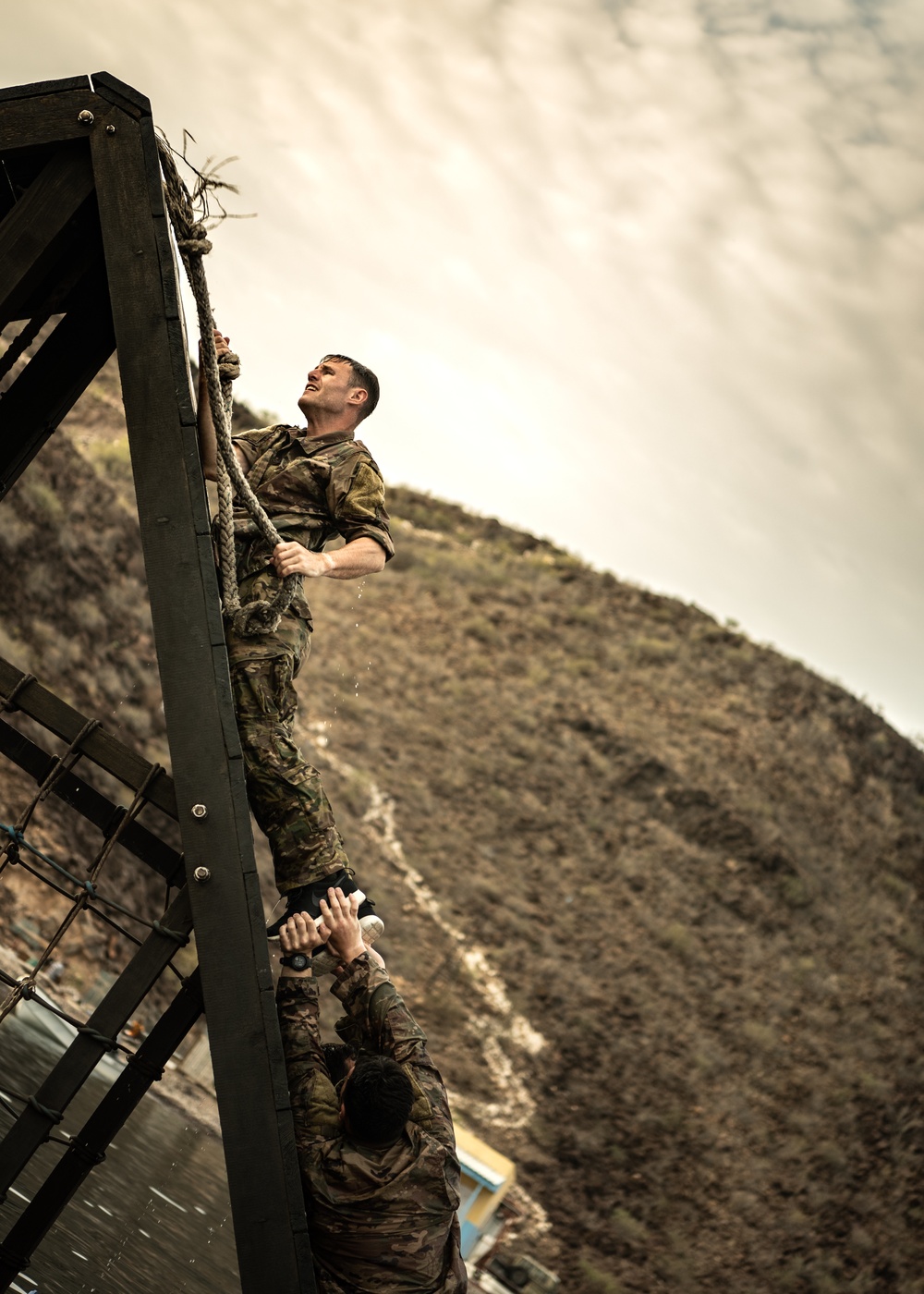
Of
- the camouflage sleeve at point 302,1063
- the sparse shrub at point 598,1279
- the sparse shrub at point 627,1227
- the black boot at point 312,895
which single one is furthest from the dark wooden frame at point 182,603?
the sparse shrub at point 627,1227

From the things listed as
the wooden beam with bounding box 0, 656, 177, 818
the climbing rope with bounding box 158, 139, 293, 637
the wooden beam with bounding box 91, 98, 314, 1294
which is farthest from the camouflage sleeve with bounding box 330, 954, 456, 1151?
the climbing rope with bounding box 158, 139, 293, 637

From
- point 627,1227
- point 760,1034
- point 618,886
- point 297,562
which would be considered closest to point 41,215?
point 297,562

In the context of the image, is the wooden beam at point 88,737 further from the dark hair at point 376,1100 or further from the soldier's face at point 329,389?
the soldier's face at point 329,389

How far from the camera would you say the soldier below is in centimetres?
392

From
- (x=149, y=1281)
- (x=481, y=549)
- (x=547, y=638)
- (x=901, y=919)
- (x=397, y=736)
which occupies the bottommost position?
(x=149, y=1281)

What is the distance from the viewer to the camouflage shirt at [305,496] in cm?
435

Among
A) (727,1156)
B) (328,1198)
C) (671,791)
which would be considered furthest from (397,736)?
(328,1198)

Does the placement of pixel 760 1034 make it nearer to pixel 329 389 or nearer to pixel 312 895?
pixel 312 895

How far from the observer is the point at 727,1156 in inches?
760

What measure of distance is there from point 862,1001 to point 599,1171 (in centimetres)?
840

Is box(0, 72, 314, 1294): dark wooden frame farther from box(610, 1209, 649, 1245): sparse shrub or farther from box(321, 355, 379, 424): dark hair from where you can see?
box(610, 1209, 649, 1245): sparse shrub

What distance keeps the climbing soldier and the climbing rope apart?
0.20 ft

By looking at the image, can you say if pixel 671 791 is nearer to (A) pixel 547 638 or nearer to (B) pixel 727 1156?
(A) pixel 547 638

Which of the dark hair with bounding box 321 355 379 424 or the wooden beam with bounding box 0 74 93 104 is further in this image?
the dark hair with bounding box 321 355 379 424
